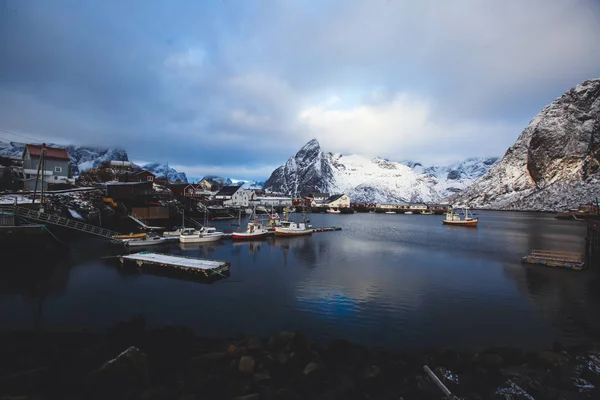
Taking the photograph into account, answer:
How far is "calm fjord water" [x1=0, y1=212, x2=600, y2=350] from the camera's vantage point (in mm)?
14625

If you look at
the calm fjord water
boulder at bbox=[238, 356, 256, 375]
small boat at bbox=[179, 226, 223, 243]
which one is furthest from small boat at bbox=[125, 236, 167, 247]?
boulder at bbox=[238, 356, 256, 375]

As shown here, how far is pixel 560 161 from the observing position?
14200cm

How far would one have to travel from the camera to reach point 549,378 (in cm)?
1043

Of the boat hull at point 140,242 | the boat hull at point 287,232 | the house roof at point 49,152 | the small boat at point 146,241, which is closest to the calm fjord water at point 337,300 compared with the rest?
the boat hull at point 140,242

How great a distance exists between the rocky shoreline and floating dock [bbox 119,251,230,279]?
1079cm

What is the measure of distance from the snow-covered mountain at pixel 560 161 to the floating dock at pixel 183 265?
498 feet

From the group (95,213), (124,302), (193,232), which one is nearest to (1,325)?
(124,302)

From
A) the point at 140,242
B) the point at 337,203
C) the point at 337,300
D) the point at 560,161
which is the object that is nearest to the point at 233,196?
the point at 337,203

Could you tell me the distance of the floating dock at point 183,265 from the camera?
24.1 meters

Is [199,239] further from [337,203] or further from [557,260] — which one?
[337,203]

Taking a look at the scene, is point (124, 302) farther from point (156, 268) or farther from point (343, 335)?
point (343, 335)

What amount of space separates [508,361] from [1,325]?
912 inches

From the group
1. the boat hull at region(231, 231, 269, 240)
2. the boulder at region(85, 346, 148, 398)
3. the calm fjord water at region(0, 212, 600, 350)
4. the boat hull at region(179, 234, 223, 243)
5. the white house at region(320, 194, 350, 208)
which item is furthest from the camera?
the white house at region(320, 194, 350, 208)

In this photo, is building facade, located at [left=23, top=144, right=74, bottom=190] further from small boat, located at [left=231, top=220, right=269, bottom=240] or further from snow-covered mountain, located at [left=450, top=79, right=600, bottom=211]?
snow-covered mountain, located at [left=450, top=79, right=600, bottom=211]
